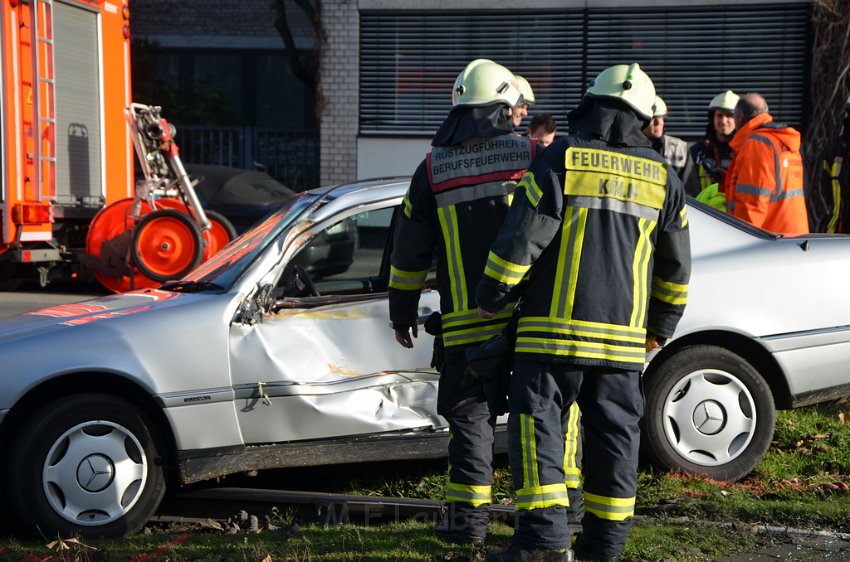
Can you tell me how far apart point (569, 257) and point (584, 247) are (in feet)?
0.20

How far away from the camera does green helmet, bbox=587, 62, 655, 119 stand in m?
3.62

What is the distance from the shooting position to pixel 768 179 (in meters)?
6.35

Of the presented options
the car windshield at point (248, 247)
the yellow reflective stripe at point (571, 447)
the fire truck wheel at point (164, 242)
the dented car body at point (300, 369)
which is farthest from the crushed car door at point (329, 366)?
the fire truck wheel at point (164, 242)

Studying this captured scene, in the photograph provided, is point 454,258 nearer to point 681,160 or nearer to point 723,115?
point 681,160

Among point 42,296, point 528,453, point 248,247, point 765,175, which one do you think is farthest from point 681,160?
point 42,296

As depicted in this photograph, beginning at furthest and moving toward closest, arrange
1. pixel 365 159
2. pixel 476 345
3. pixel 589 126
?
pixel 365 159 → pixel 476 345 → pixel 589 126

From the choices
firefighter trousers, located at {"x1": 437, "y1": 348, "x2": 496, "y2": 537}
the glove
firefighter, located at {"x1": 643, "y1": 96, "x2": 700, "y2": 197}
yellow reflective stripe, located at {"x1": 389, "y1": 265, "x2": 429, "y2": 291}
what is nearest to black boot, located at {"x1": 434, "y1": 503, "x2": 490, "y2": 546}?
firefighter trousers, located at {"x1": 437, "y1": 348, "x2": 496, "y2": 537}

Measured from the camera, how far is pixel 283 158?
1783 cm

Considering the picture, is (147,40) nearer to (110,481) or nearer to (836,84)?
(836,84)

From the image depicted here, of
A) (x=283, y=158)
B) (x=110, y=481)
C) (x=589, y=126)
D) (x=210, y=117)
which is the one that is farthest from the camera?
(x=210, y=117)

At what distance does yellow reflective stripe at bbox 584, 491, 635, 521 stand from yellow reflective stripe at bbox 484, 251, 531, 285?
807 mm

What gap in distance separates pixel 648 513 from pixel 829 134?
31.9ft

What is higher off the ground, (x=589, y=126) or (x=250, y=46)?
(x=250, y=46)

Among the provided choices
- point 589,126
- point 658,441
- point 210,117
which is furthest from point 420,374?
point 210,117
